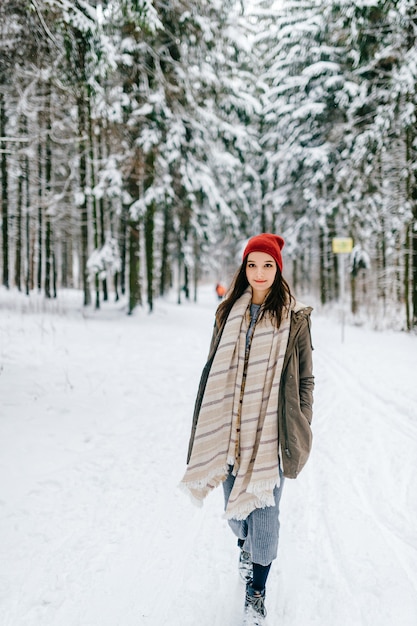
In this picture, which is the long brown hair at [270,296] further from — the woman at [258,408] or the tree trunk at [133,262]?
the tree trunk at [133,262]

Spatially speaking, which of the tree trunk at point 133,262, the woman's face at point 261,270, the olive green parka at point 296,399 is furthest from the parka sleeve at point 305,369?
the tree trunk at point 133,262

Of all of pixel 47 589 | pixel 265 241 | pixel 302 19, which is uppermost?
pixel 302 19

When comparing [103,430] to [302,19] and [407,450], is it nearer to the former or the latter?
[407,450]

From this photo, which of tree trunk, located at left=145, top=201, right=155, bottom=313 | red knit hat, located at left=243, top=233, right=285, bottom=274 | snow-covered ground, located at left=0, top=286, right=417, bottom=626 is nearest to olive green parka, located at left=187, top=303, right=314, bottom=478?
red knit hat, located at left=243, top=233, right=285, bottom=274

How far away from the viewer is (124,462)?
470cm

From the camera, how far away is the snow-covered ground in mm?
2625

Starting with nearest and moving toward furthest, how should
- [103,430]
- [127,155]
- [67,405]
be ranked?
Result: [103,430]
[67,405]
[127,155]

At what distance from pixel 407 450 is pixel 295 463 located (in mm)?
3124

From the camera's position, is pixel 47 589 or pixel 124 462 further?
pixel 124 462

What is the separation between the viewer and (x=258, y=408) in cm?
235

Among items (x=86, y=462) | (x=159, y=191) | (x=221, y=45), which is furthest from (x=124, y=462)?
(x=221, y=45)

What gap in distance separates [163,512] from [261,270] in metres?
2.50

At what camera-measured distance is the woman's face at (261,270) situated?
2.40 m

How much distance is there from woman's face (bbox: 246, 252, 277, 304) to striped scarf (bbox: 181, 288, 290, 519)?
0.37 ft
